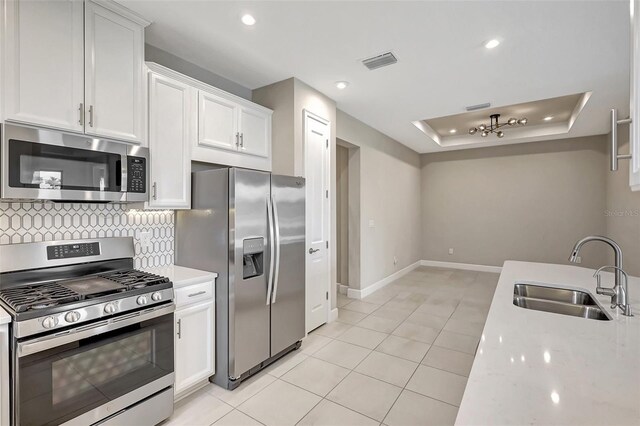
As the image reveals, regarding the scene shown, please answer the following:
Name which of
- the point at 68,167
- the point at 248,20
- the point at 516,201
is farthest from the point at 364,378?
the point at 516,201

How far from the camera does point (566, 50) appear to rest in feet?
8.87

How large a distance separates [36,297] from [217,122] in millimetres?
1822

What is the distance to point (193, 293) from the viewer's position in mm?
2307

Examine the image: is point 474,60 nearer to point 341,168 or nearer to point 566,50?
point 566,50

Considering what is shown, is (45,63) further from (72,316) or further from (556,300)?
(556,300)

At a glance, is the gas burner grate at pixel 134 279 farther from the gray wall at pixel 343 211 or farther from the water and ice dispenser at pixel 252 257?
the gray wall at pixel 343 211

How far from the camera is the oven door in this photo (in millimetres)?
1476

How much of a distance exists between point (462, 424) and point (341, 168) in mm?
4590

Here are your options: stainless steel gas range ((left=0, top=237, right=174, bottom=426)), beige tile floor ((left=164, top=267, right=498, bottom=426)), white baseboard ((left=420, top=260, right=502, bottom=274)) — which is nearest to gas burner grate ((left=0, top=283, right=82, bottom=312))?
stainless steel gas range ((left=0, top=237, right=174, bottom=426))

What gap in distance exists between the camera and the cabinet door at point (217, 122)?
2656mm

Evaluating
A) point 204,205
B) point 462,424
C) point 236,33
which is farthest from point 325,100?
point 462,424

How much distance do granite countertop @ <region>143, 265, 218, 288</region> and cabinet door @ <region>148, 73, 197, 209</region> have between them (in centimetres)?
53

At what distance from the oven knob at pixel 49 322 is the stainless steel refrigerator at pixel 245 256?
1073 mm

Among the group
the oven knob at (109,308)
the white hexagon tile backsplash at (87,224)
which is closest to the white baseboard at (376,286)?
the white hexagon tile backsplash at (87,224)
